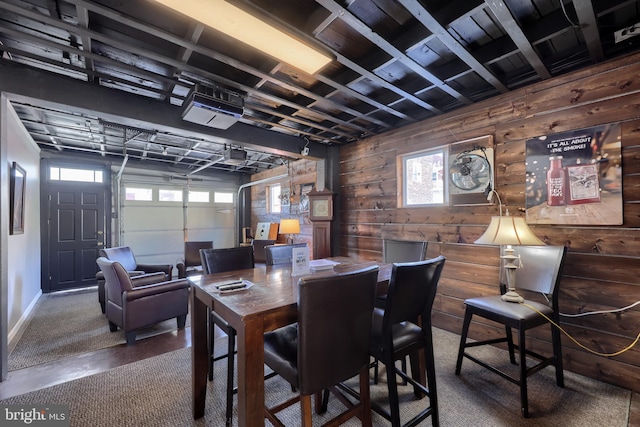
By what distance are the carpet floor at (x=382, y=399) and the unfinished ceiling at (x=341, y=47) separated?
243 centimetres

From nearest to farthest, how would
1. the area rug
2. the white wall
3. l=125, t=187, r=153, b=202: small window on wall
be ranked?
1. the area rug
2. the white wall
3. l=125, t=187, r=153, b=202: small window on wall

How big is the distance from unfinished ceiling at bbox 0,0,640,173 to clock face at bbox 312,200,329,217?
4.93ft

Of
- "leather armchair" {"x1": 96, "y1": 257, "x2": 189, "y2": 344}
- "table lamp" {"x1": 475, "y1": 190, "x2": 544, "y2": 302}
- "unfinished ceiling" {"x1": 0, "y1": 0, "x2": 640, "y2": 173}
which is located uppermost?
"unfinished ceiling" {"x1": 0, "y1": 0, "x2": 640, "y2": 173}

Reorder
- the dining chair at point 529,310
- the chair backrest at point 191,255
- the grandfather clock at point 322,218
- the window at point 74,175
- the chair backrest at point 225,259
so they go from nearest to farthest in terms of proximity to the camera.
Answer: the dining chair at point 529,310
the chair backrest at point 225,259
the grandfather clock at point 322,218
the window at point 74,175
the chair backrest at point 191,255

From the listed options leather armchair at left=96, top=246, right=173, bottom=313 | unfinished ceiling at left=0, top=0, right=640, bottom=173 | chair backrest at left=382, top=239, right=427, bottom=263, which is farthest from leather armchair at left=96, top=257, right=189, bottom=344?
chair backrest at left=382, top=239, right=427, bottom=263

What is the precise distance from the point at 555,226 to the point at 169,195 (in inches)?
287

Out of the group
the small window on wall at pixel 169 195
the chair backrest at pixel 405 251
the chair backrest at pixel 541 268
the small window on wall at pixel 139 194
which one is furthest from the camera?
the small window on wall at pixel 169 195

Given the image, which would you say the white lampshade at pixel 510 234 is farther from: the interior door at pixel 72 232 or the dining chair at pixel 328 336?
the interior door at pixel 72 232

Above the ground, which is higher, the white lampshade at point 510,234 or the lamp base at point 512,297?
the white lampshade at point 510,234

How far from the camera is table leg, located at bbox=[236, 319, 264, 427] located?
1234mm

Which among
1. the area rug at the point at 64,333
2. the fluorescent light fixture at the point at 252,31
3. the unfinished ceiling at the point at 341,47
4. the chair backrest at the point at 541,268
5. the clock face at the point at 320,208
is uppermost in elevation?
the unfinished ceiling at the point at 341,47

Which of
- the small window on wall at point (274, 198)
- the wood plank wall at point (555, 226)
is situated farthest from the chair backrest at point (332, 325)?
the small window on wall at point (274, 198)

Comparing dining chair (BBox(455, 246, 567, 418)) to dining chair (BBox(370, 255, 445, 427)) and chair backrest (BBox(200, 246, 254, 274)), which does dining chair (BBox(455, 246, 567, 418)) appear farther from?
chair backrest (BBox(200, 246, 254, 274))

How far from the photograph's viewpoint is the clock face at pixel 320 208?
440 centimetres
